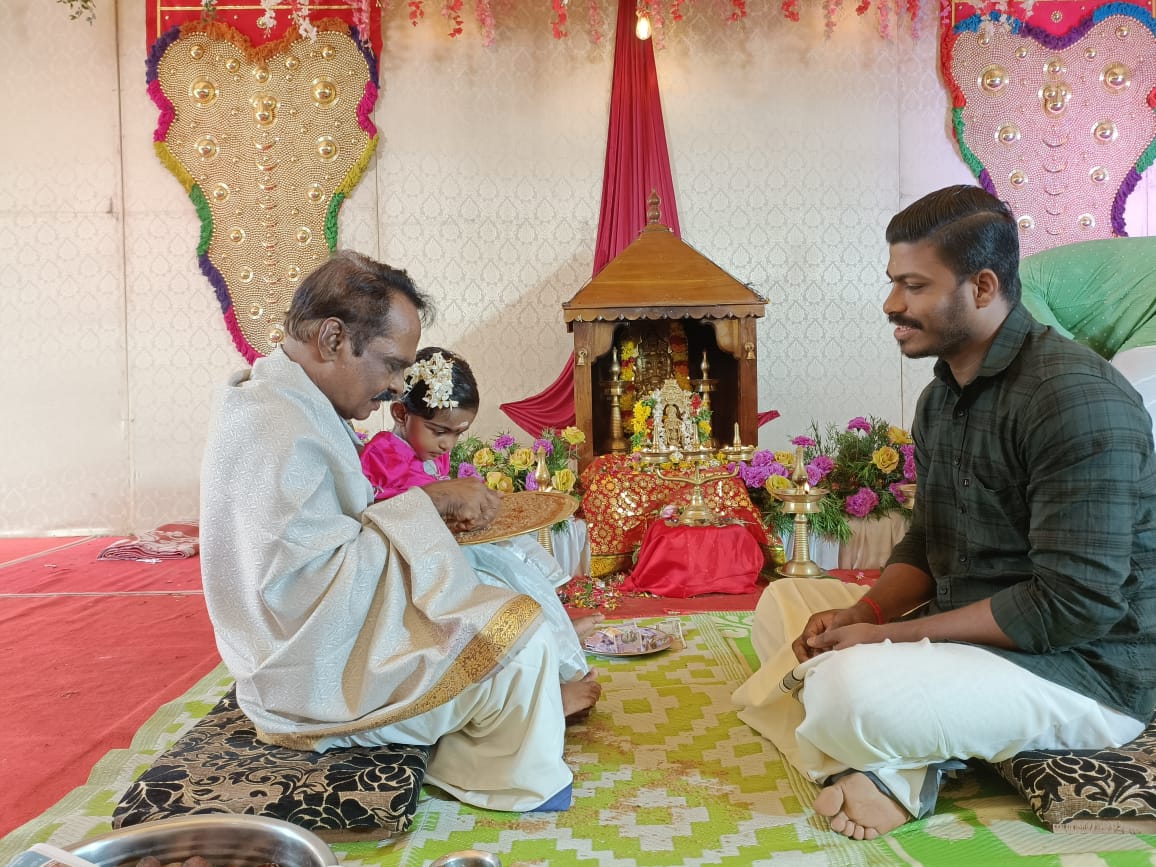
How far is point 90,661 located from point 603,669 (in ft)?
6.46

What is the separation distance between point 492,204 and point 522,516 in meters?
4.42

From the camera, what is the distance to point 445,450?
9.45 feet

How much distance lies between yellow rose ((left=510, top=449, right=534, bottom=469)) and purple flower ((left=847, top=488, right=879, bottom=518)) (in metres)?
1.73

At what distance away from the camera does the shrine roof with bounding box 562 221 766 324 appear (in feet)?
16.4

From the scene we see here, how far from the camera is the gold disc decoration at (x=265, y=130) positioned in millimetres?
6098

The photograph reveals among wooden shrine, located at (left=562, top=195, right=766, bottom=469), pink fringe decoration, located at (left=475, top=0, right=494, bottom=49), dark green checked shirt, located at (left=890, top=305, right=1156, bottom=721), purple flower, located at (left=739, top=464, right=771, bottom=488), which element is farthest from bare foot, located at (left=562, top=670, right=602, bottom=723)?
pink fringe decoration, located at (left=475, top=0, right=494, bottom=49)

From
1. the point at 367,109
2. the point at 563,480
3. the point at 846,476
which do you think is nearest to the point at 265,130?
the point at 367,109

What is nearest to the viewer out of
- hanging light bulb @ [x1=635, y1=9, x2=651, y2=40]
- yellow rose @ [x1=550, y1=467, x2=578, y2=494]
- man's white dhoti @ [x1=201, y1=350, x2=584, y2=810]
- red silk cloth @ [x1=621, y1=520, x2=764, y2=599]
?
man's white dhoti @ [x1=201, y1=350, x2=584, y2=810]

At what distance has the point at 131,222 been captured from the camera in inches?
245

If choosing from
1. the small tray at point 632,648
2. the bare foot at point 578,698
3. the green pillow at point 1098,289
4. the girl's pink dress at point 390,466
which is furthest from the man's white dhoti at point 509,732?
the green pillow at point 1098,289

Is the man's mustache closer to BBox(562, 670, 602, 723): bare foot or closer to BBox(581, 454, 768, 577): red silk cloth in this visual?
BBox(562, 670, 602, 723): bare foot

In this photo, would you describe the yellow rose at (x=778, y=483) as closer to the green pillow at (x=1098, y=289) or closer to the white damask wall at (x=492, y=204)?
the green pillow at (x=1098, y=289)

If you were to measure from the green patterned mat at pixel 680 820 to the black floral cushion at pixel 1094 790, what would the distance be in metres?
0.03

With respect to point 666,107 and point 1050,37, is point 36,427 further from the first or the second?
point 1050,37
